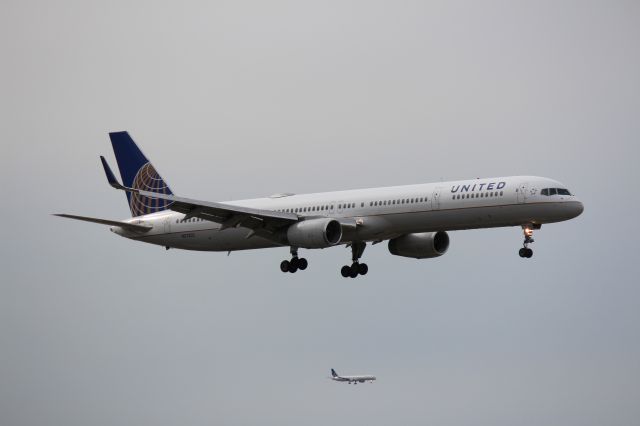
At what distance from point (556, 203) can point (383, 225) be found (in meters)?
9.34

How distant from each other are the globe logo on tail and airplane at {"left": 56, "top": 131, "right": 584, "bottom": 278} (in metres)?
0.10

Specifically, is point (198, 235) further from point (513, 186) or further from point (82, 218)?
point (513, 186)

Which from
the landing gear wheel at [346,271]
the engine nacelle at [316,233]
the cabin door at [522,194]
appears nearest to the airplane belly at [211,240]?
the engine nacelle at [316,233]

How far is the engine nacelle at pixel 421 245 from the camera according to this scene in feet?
254

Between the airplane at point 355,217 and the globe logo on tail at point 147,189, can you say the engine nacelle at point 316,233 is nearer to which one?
the airplane at point 355,217

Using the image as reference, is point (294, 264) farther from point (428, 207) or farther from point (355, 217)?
point (428, 207)

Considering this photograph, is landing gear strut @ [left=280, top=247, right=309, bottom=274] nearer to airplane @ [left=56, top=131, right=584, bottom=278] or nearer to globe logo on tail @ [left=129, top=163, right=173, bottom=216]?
airplane @ [left=56, top=131, right=584, bottom=278]

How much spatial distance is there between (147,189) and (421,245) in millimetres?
18340

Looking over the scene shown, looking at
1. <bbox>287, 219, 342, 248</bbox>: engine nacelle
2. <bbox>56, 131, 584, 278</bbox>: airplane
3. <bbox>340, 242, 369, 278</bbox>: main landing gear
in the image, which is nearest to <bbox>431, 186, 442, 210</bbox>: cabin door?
<bbox>56, 131, 584, 278</bbox>: airplane

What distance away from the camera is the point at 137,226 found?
263ft

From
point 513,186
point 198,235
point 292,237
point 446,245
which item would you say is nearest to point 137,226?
point 198,235

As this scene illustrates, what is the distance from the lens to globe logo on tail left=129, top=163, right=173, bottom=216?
82562 mm

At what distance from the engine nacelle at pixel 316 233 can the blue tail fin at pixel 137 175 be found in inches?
527

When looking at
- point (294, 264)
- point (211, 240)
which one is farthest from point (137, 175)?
point (294, 264)
